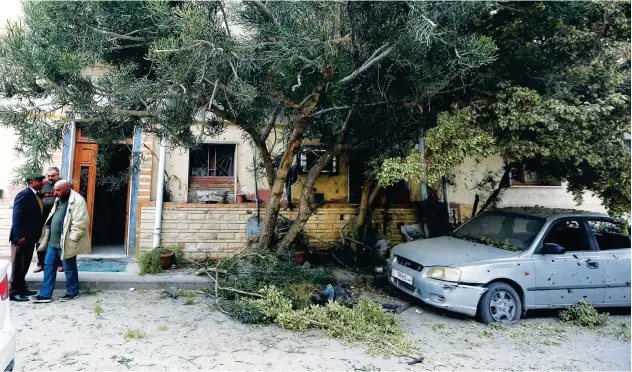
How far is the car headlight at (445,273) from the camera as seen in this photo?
190 inches

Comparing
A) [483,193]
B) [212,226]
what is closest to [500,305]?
[483,193]

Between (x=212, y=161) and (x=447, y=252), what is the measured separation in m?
5.35

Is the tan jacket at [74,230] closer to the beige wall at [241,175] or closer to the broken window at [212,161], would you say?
the beige wall at [241,175]

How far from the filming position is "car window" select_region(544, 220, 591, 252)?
5387 millimetres

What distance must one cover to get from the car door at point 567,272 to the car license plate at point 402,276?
1.62 metres

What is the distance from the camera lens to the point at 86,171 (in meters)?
7.75

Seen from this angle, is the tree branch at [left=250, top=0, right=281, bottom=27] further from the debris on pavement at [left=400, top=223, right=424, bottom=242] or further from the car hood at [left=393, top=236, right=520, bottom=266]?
the debris on pavement at [left=400, top=223, right=424, bottom=242]

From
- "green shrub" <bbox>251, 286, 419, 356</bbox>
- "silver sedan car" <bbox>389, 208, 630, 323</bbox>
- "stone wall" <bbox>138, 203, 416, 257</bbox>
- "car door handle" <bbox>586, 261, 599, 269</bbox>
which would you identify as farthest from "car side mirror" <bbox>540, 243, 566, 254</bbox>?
"stone wall" <bbox>138, 203, 416, 257</bbox>

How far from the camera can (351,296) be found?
19.3ft

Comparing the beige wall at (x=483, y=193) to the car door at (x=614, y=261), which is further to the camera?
the beige wall at (x=483, y=193)

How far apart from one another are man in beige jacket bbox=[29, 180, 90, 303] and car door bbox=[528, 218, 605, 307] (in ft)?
20.7

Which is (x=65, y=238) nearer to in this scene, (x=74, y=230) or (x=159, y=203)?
(x=74, y=230)

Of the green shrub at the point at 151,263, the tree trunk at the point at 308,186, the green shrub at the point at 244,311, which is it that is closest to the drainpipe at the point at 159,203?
the green shrub at the point at 151,263

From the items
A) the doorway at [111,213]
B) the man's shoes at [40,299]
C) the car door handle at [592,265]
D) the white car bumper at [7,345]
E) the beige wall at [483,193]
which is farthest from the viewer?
the beige wall at [483,193]
